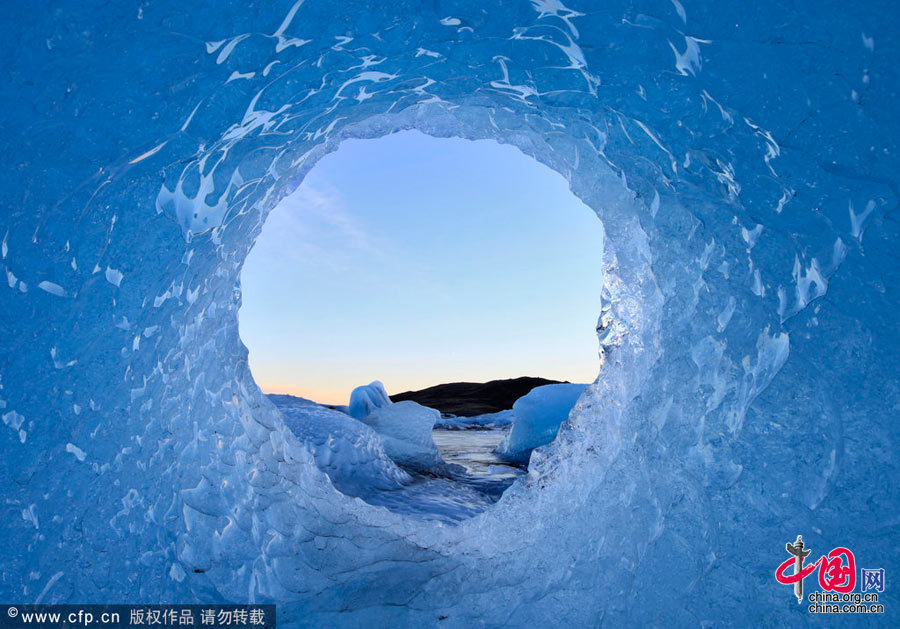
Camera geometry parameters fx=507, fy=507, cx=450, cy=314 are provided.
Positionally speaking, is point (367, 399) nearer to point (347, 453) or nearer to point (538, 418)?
point (538, 418)

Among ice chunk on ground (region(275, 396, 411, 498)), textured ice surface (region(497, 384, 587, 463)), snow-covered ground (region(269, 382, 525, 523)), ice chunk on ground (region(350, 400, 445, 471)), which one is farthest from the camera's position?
textured ice surface (region(497, 384, 587, 463))

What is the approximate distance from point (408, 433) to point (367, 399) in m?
1.88

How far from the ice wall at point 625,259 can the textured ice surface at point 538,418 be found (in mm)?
5484

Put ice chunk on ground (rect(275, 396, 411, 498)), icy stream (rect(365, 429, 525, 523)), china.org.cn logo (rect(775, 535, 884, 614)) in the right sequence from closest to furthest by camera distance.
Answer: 1. china.org.cn logo (rect(775, 535, 884, 614))
2. icy stream (rect(365, 429, 525, 523))
3. ice chunk on ground (rect(275, 396, 411, 498))

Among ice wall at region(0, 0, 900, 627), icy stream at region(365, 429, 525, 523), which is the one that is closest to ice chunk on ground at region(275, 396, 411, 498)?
icy stream at region(365, 429, 525, 523)

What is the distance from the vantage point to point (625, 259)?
3.48m

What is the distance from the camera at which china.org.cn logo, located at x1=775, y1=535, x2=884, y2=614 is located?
2.16 m

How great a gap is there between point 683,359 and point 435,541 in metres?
2.36

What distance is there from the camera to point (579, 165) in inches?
138

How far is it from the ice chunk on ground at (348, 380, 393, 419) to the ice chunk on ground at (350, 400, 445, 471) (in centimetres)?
43

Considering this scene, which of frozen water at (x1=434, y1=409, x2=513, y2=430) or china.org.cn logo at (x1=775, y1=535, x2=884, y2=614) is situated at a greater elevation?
china.org.cn logo at (x1=775, y1=535, x2=884, y2=614)

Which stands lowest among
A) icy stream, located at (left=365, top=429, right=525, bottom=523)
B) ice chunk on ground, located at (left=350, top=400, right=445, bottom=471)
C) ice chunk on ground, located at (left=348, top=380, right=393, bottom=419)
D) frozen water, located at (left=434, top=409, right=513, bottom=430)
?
frozen water, located at (left=434, top=409, right=513, bottom=430)

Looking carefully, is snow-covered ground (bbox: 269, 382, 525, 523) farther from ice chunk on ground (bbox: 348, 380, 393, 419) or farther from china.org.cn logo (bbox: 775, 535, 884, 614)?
china.org.cn logo (bbox: 775, 535, 884, 614)

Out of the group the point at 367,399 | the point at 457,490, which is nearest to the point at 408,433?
the point at 367,399
